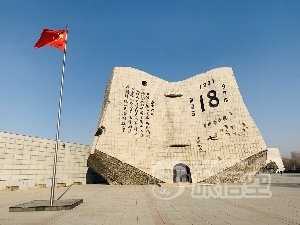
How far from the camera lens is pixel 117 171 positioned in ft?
101

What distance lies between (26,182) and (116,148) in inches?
363

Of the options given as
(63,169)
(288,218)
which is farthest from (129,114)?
(288,218)

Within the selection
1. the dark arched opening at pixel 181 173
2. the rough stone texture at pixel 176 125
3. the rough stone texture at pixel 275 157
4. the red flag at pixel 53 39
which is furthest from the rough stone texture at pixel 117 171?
the rough stone texture at pixel 275 157

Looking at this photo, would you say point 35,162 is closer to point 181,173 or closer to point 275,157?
point 181,173

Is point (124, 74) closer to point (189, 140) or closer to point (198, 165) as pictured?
point (189, 140)

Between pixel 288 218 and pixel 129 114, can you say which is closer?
pixel 288 218

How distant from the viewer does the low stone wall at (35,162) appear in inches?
978

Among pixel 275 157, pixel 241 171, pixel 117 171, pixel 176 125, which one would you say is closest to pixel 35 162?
pixel 117 171

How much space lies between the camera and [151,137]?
108 ft

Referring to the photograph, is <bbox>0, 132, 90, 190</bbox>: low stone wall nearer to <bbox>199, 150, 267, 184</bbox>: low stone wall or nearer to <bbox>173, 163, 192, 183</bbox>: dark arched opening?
<bbox>173, 163, 192, 183</bbox>: dark arched opening

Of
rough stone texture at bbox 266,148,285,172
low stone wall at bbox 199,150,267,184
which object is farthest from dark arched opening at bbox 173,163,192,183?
rough stone texture at bbox 266,148,285,172

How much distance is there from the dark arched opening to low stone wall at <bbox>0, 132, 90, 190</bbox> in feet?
36.8

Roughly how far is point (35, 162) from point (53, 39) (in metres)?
16.6

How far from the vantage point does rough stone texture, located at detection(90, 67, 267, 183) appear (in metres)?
30.7
